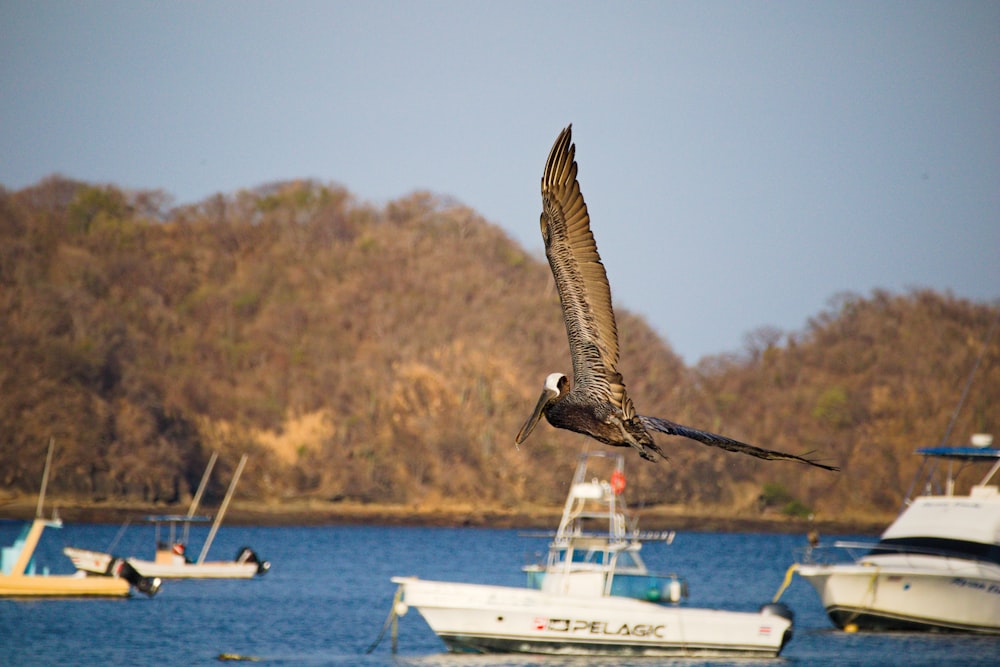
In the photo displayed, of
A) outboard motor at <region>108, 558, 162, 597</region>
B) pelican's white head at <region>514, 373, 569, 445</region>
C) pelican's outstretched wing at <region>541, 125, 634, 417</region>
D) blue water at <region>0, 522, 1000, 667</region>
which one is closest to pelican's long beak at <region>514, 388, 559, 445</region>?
pelican's white head at <region>514, 373, 569, 445</region>

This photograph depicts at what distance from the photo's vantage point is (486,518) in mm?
102312

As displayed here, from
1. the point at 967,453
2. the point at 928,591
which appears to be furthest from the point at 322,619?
the point at 967,453

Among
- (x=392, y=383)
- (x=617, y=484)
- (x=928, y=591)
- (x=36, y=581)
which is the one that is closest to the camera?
(x=617, y=484)

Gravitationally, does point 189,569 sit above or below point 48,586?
below

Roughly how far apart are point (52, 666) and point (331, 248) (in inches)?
4365

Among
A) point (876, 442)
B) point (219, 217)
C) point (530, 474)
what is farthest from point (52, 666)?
point (219, 217)

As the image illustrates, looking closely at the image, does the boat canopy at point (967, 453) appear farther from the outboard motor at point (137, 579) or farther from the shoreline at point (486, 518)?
the shoreline at point (486, 518)

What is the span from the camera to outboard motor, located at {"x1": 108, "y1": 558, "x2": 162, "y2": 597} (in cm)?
3857

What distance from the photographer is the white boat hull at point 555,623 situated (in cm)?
2558

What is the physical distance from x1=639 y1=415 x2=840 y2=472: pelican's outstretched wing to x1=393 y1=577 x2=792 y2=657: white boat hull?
1623cm

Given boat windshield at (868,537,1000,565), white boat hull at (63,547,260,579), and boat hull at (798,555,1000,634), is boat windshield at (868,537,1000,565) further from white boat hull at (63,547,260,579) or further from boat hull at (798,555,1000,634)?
white boat hull at (63,547,260,579)

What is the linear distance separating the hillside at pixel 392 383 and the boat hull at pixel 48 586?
5971 cm

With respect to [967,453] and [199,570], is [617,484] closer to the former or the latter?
[967,453]

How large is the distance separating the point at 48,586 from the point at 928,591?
70.8 ft
